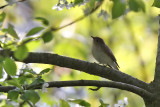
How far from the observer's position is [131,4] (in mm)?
2475

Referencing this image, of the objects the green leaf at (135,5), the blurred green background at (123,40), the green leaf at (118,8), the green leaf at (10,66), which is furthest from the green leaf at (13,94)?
the blurred green background at (123,40)

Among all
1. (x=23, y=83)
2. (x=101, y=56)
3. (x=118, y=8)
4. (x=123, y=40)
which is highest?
(x=123, y=40)

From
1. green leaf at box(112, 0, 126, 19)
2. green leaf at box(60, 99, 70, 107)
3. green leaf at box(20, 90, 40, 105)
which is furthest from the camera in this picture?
green leaf at box(112, 0, 126, 19)

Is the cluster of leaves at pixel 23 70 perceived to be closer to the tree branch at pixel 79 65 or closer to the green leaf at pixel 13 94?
the green leaf at pixel 13 94

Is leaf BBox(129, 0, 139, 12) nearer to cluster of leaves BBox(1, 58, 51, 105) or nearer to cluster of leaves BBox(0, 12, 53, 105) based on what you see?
cluster of leaves BBox(0, 12, 53, 105)

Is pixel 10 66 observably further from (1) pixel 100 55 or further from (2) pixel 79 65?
(1) pixel 100 55

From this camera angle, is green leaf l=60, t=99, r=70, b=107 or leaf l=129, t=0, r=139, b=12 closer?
green leaf l=60, t=99, r=70, b=107

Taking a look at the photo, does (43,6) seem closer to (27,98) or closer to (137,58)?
(137,58)

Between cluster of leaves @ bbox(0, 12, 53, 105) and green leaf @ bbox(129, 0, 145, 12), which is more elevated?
green leaf @ bbox(129, 0, 145, 12)

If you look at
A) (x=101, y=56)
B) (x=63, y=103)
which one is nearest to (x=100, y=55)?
(x=101, y=56)

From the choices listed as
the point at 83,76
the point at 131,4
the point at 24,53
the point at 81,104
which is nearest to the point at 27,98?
the point at 24,53

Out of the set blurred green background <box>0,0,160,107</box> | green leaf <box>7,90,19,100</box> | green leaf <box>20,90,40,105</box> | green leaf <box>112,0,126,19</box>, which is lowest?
green leaf <box>20,90,40,105</box>

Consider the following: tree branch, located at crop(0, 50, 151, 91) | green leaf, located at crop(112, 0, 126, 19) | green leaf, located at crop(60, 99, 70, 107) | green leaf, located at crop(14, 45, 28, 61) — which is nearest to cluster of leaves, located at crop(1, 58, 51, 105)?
green leaf, located at crop(14, 45, 28, 61)

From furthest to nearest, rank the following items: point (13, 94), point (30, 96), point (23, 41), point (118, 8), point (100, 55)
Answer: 1. point (100, 55)
2. point (118, 8)
3. point (23, 41)
4. point (13, 94)
5. point (30, 96)
